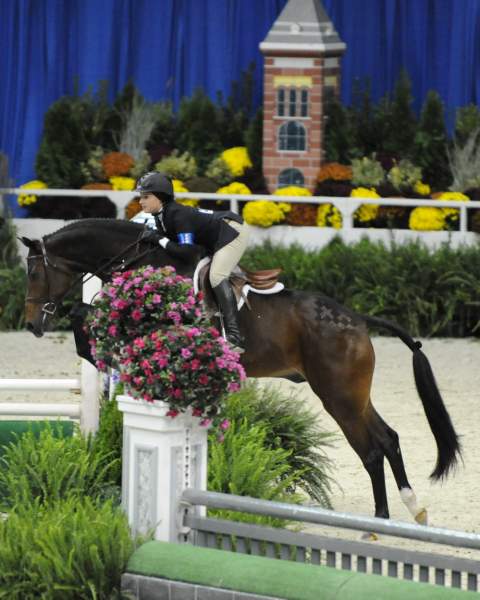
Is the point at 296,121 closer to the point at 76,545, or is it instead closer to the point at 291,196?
the point at 291,196

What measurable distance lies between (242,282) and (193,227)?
1.50 ft

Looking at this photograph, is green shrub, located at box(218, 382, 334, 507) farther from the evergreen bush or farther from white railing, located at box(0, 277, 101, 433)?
the evergreen bush

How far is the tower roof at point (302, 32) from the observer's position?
15484mm

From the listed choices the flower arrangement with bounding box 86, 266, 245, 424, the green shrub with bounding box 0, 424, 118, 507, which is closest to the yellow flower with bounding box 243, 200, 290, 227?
the green shrub with bounding box 0, 424, 118, 507

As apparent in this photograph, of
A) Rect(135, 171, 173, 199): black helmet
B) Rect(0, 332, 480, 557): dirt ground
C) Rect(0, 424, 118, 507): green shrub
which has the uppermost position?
Rect(135, 171, 173, 199): black helmet

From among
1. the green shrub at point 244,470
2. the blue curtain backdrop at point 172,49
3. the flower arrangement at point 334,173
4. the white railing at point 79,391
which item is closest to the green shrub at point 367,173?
the flower arrangement at point 334,173

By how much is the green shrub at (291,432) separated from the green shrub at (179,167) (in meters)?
6.89

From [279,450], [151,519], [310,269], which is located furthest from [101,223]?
[310,269]

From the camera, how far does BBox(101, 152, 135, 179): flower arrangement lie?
52.6ft

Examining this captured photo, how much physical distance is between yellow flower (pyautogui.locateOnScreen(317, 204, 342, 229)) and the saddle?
6.34 metres

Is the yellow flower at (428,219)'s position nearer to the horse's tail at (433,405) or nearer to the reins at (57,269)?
the horse's tail at (433,405)

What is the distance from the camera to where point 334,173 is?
15.6m

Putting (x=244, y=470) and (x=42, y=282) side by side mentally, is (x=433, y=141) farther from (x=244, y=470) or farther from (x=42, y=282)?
(x=244, y=470)

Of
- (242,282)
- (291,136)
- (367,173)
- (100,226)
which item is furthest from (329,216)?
(100,226)
